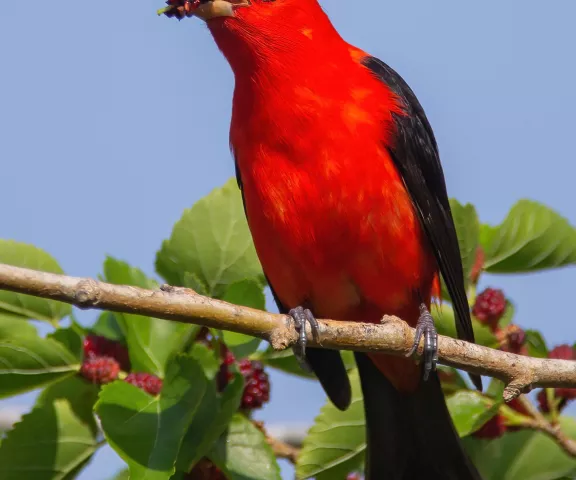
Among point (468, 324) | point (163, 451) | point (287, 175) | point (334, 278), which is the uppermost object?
point (287, 175)

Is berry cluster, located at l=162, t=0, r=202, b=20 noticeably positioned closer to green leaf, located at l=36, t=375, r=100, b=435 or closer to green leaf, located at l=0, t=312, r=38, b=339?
green leaf, located at l=0, t=312, r=38, b=339

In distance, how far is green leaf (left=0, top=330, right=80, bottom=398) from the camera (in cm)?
313

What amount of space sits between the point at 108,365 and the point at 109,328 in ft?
0.73

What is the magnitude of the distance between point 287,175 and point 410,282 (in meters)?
0.74

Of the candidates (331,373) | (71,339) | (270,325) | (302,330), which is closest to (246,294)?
(302,330)

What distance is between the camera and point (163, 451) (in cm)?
284

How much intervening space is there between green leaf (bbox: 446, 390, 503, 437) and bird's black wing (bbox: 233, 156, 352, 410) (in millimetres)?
440

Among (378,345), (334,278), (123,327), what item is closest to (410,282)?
(334,278)

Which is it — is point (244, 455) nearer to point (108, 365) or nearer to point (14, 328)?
point (108, 365)

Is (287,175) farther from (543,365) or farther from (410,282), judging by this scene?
(543,365)

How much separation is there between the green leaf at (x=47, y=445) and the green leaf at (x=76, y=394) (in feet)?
0.25

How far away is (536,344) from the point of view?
11.3 feet

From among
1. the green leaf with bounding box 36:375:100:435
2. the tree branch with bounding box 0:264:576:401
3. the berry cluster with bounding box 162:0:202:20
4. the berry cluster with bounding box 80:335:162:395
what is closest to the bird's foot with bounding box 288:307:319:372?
the tree branch with bounding box 0:264:576:401

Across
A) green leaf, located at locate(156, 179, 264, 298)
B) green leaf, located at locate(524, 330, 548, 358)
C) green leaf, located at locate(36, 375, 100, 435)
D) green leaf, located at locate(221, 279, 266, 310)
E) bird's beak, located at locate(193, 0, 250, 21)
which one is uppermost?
bird's beak, located at locate(193, 0, 250, 21)
